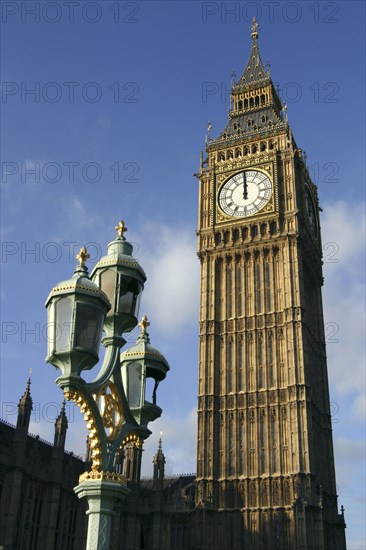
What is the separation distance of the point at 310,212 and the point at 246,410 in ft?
67.2

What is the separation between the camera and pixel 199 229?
55375 millimetres

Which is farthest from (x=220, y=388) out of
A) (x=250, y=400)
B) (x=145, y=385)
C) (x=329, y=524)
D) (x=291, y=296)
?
(x=145, y=385)

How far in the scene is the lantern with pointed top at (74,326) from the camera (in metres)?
9.26

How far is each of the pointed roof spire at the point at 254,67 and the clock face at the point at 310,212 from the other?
594 inches

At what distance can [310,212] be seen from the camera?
191 feet

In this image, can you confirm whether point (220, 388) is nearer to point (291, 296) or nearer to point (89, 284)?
point (291, 296)

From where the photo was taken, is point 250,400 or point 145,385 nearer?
point 145,385

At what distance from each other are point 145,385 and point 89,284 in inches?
103

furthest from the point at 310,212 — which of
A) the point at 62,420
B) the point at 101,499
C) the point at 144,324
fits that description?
the point at 101,499

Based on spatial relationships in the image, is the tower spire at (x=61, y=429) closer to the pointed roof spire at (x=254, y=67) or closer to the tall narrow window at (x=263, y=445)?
the tall narrow window at (x=263, y=445)

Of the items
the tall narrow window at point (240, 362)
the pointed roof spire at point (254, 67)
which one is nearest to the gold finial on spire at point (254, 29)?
the pointed roof spire at point (254, 67)

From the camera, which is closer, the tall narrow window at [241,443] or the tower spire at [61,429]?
→ the tower spire at [61,429]

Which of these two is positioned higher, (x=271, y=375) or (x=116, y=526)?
(x=271, y=375)

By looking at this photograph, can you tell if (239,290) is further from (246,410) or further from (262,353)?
(246,410)
